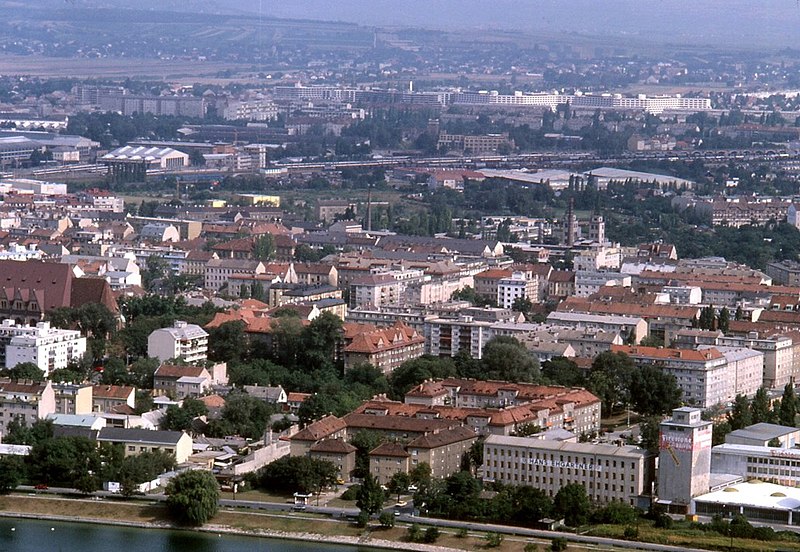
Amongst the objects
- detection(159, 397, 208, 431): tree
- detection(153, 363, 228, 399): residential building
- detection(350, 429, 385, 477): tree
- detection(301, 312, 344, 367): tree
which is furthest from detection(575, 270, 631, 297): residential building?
detection(350, 429, 385, 477): tree

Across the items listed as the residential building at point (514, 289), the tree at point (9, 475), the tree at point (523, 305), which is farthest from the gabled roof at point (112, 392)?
the residential building at point (514, 289)

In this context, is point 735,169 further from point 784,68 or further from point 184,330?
point 784,68

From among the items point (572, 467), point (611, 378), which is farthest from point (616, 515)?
point (611, 378)

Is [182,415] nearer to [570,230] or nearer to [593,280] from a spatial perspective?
[593,280]

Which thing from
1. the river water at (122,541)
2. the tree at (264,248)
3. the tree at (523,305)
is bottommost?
the tree at (264,248)

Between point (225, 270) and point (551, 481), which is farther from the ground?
point (551, 481)

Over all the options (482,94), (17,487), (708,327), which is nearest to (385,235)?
(708,327)

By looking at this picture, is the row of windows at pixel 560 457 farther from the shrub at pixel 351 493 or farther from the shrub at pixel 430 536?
the shrub at pixel 430 536
